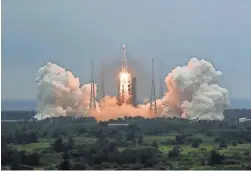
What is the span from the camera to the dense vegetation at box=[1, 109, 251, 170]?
11.3 m

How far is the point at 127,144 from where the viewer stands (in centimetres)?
1288

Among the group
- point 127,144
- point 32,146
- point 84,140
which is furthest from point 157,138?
point 32,146

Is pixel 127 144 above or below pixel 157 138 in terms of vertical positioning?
below

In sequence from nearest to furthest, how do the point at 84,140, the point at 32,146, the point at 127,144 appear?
1. the point at 32,146
2. the point at 127,144
3. the point at 84,140

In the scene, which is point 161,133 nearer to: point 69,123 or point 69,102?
point 69,123

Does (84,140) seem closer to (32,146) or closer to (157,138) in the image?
(32,146)

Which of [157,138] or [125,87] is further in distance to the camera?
[125,87]

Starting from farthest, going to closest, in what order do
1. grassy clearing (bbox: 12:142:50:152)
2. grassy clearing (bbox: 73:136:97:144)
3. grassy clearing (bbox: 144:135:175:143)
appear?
1. grassy clearing (bbox: 144:135:175:143)
2. grassy clearing (bbox: 73:136:97:144)
3. grassy clearing (bbox: 12:142:50:152)

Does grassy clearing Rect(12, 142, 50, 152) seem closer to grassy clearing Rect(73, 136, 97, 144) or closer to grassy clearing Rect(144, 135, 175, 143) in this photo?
grassy clearing Rect(73, 136, 97, 144)

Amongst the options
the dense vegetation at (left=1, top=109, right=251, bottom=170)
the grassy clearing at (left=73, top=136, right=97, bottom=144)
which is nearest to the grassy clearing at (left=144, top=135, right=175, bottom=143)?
the dense vegetation at (left=1, top=109, right=251, bottom=170)

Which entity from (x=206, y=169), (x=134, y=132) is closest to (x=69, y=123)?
(x=134, y=132)

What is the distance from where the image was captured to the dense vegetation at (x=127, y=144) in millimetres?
11258

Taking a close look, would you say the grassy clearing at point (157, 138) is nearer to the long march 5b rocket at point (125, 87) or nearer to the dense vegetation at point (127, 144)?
the dense vegetation at point (127, 144)

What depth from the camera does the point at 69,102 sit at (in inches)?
690
